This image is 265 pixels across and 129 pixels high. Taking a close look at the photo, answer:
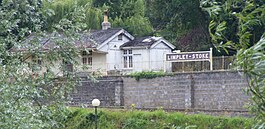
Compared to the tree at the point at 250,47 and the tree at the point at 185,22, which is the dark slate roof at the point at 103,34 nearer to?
the tree at the point at 185,22

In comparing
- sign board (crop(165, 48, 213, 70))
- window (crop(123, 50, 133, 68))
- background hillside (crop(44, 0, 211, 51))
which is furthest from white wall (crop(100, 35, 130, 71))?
sign board (crop(165, 48, 213, 70))

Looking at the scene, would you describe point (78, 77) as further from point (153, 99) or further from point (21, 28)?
point (153, 99)

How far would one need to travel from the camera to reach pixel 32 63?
8.70 m

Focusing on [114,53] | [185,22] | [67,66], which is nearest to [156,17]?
[185,22]

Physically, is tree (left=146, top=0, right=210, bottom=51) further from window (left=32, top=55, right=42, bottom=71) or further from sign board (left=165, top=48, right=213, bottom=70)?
window (left=32, top=55, right=42, bottom=71)

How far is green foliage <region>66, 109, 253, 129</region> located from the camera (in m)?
19.9

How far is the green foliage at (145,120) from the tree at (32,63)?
34.5 ft

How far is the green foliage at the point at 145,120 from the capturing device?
1994 cm

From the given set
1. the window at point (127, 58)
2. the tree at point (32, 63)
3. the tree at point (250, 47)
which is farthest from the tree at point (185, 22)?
the tree at point (250, 47)

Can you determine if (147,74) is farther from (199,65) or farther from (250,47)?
(250,47)

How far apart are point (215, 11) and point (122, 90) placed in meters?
21.1

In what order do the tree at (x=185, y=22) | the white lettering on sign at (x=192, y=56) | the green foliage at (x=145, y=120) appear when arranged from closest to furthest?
the green foliage at (x=145, y=120) → the white lettering on sign at (x=192, y=56) → the tree at (x=185, y=22)

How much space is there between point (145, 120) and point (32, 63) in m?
13.0

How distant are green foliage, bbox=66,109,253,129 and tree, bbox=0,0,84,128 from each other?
415 inches
